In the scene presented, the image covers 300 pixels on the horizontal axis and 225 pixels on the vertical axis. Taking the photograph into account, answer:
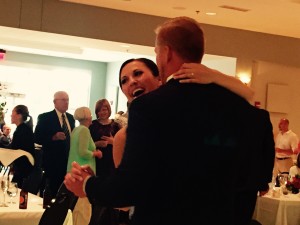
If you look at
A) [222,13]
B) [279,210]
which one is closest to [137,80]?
[279,210]

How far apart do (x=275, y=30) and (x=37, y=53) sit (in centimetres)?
725

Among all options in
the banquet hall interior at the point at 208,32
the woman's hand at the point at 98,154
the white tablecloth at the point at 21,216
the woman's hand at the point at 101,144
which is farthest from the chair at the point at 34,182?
the banquet hall interior at the point at 208,32

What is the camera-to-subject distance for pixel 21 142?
6707 millimetres

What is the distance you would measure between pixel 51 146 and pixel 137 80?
562 cm

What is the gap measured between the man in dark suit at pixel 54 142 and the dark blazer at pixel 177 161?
5984 millimetres

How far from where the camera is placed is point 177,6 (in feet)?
30.7

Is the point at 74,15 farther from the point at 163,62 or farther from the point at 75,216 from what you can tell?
the point at 163,62

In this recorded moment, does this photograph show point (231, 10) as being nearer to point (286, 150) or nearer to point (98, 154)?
point (286, 150)

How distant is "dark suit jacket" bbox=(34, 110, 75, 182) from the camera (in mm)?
7680

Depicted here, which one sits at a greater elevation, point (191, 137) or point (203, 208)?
point (191, 137)

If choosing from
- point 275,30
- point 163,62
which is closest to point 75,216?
point 163,62

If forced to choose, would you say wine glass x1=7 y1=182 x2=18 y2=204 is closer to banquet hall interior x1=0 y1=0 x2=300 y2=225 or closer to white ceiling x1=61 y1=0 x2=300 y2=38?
banquet hall interior x1=0 y1=0 x2=300 y2=225

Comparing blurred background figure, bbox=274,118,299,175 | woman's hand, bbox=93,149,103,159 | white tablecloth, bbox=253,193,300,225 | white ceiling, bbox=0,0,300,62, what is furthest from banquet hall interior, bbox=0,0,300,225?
white tablecloth, bbox=253,193,300,225

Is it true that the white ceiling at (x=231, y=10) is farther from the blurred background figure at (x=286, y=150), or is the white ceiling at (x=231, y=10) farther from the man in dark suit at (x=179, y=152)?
the man in dark suit at (x=179, y=152)
